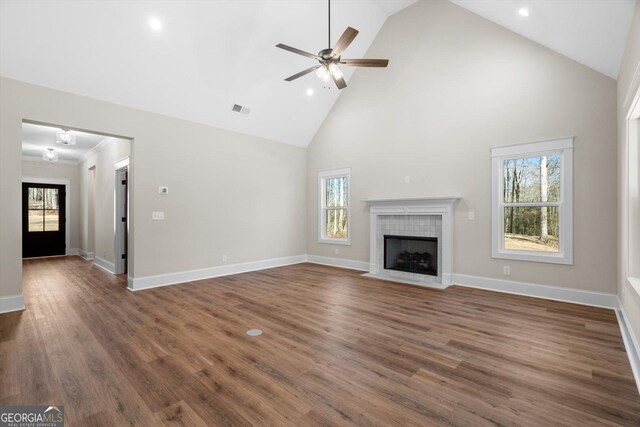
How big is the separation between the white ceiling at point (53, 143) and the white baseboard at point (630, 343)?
26.9 ft

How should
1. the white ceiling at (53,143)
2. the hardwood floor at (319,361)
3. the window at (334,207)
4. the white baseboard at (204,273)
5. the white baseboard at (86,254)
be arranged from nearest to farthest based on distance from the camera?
the hardwood floor at (319,361)
the white baseboard at (204,273)
the white ceiling at (53,143)
the window at (334,207)
the white baseboard at (86,254)

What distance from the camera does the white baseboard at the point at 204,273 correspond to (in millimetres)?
4750

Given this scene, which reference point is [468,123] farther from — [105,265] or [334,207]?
[105,265]

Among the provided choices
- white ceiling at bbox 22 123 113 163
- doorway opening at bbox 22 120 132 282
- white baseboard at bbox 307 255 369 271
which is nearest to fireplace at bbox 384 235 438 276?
white baseboard at bbox 307 255 369 271

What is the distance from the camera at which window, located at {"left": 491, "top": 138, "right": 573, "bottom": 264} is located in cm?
403

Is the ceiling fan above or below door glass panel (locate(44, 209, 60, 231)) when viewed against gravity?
above

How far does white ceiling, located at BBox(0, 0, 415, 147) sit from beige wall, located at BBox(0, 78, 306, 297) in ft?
0.80

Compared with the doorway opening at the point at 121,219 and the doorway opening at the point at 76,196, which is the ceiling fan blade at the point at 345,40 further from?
the doorway opening at the point at 121,219

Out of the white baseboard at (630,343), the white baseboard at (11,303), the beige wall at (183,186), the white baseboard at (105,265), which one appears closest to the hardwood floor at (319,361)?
the white baseboard at (630,343)

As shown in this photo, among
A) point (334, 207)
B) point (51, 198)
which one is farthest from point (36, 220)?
point (334, 207)

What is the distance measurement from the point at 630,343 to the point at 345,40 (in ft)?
13.5

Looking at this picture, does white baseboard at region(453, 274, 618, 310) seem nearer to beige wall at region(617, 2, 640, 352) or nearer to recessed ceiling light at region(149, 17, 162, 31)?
beige wall at region(617, 2, 640, 352)

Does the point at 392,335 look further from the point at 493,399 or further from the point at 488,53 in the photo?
the point at 488,53

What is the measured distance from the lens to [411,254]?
5633 millimetres
